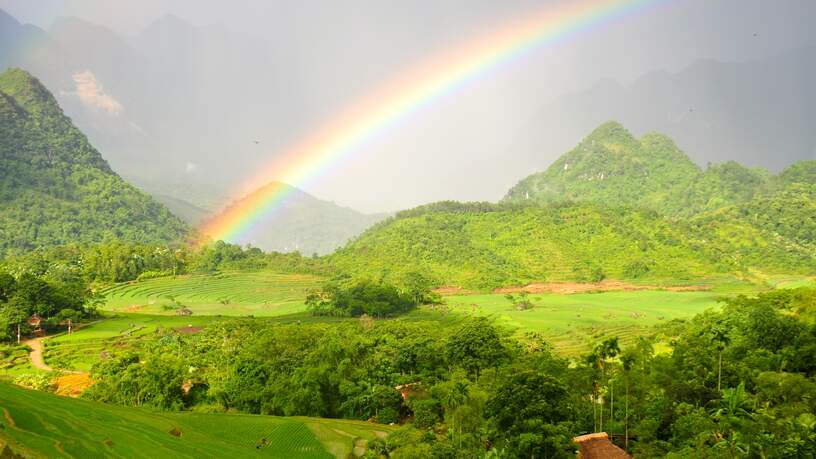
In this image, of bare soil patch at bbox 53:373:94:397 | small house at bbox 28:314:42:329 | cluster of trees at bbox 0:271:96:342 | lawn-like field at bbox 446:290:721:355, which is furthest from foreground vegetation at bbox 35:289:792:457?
small house at bbox 28:314:42:329

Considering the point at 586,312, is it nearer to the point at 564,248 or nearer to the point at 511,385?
the point at 564,248

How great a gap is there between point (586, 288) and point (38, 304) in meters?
71.0

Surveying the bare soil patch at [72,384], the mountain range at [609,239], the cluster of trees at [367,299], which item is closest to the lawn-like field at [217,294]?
the cluster of trees at [367,299]

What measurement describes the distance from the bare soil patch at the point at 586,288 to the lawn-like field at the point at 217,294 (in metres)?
32.5

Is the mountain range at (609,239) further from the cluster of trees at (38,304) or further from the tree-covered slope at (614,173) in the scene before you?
the cluster of trees at (38,304)

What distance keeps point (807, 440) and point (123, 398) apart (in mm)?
34271

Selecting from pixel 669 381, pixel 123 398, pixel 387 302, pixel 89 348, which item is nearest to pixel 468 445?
pixel 669 381

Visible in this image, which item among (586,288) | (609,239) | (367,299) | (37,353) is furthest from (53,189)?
(609,239)

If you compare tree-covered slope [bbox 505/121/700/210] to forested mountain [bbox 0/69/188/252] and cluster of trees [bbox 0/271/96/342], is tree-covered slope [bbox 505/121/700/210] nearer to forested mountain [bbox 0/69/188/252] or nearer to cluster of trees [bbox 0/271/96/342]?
forested mountain [bbox 0/69/188/252]

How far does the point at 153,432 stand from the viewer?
21516 mm

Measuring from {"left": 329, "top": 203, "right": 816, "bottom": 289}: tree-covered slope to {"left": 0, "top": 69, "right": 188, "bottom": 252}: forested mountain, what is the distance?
48.1 metres

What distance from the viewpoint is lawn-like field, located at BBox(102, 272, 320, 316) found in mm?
66625

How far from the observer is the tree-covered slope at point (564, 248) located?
93.0 metres

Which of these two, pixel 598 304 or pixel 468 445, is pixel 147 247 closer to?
pixel 598 304
